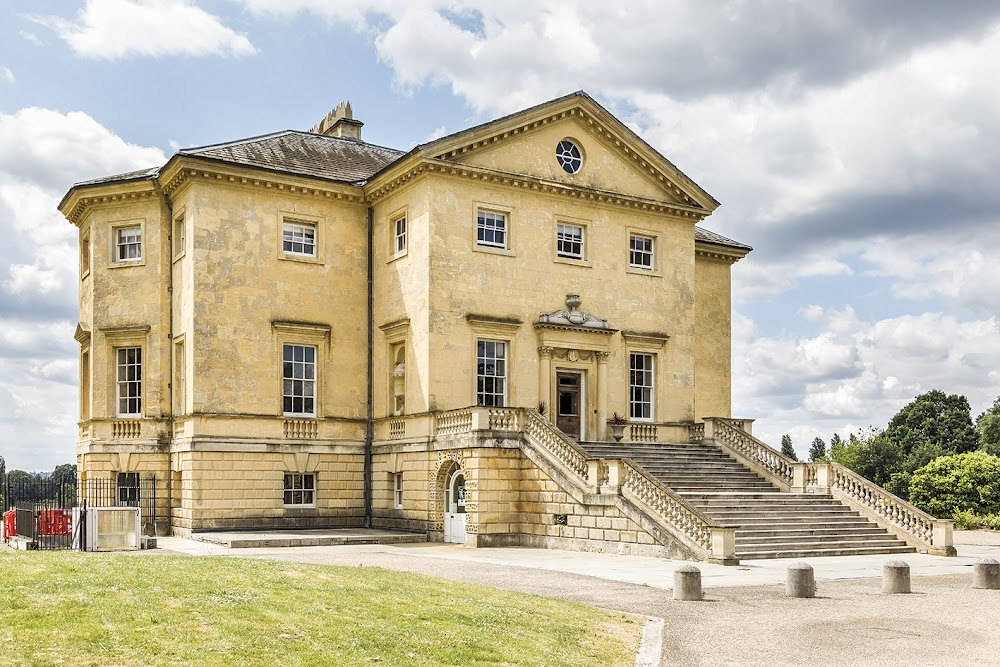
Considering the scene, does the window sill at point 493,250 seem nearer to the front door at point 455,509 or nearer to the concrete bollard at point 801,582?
the front door at point 455,509

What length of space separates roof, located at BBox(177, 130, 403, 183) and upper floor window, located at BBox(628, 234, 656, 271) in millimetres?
8174

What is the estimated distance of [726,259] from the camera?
40281 millimetres

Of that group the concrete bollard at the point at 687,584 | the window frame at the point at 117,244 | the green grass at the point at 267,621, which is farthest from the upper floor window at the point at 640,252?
the green grass at the point at 267,621

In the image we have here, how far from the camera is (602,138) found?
111 feet

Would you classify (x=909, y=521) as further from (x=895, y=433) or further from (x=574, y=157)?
(x=895, y=433)

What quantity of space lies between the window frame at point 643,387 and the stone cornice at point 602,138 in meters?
5.38

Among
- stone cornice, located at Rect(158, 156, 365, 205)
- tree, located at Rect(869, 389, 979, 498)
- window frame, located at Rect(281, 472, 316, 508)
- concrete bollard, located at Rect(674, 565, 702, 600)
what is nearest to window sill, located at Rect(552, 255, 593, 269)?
stone cornice, located at Rect(158, 156, 365, 205)

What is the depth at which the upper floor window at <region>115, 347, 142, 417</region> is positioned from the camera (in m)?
32.8

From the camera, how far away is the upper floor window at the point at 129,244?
33.2m

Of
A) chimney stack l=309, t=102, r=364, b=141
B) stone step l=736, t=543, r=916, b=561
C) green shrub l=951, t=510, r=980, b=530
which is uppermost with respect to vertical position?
chimney stack l=309, t=102, r=364, b=141

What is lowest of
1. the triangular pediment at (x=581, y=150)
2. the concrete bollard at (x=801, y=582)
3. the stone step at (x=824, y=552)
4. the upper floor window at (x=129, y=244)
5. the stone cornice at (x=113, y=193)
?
the stone step at (x=824, y=552)

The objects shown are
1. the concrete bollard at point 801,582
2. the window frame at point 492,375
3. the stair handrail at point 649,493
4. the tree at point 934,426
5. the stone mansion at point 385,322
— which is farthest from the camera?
the tree at point 934,426

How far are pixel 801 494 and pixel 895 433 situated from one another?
56662mm

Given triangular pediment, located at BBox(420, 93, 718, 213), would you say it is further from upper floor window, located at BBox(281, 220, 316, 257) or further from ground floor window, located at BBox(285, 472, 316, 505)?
ground floor window, located at BBox(285, 472, 316, 505)
